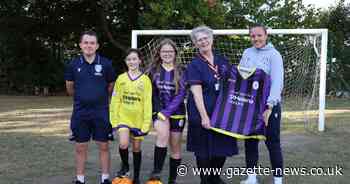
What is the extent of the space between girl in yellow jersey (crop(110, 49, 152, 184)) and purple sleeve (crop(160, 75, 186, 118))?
0.62 feet

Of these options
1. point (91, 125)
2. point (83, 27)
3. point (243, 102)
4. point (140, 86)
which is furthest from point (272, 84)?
point (83, 27)

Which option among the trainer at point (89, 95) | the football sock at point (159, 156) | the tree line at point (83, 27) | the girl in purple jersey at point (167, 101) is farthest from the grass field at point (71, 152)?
the tree line at point (83, 27)

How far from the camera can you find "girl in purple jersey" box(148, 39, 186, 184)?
4.59 meters

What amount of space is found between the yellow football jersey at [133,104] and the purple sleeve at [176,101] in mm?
189

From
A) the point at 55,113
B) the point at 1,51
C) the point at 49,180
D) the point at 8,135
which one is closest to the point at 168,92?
the point at 49,180

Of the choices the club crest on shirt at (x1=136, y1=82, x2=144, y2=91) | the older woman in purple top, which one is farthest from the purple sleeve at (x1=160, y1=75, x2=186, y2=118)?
the club crest on shirt at (x1=136, y1=82, x2=144, y2=91)

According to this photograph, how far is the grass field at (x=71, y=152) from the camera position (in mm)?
5279

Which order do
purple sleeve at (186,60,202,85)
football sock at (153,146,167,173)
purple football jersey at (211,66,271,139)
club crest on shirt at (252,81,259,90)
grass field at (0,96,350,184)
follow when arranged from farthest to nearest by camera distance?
grass field at (0,96,350,184) → football sock at (153,146,167,173) → club crest on shirt at (252,81,259,90) → purple football jersey at (211,66,271,139) → purple sleeve at (186,60,202,85)

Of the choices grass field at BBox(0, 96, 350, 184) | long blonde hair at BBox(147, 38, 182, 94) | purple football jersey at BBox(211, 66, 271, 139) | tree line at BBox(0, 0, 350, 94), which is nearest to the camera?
purple football jersey at BBox(211, 66, 271, 139)

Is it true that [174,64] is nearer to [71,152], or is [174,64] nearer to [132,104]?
[132,104]

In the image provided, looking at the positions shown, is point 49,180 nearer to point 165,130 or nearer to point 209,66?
point 165,130

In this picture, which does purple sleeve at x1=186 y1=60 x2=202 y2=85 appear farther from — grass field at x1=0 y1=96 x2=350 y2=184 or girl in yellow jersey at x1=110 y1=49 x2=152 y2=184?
grass field at x1=0 y1=96 x2=350 y2=184

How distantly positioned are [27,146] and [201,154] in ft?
12.6

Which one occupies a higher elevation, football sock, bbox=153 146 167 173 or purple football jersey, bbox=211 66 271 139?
purple football jersey, bbox=211 66 271 139
